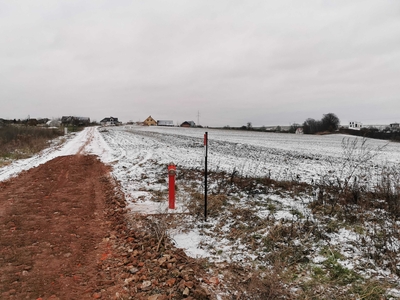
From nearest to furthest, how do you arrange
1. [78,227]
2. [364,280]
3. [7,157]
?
[364,280] → [78,227] → [7,157]

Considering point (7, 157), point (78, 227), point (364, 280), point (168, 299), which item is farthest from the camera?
point (7, 157)

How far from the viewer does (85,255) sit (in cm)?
404

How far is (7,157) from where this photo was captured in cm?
1472

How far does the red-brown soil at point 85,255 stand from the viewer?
10.6 feet

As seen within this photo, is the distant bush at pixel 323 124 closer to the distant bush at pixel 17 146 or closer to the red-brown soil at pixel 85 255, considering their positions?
the distant bush at pixel 17 146

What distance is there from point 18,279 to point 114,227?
1.94 m

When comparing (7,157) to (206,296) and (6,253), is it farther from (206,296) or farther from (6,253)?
(206,296)

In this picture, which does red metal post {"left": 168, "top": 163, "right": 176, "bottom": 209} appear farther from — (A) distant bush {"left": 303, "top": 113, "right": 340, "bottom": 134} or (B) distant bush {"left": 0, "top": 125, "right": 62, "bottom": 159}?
(A) distant bush {"left": 303, "top": 113, "right": 340, "bottom": 134}

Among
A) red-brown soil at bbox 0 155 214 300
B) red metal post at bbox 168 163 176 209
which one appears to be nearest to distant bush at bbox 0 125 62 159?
red-brown soil at bbox 0 155 214 300

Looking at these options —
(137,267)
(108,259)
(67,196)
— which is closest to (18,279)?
(108,259)

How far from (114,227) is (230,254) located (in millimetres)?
2507

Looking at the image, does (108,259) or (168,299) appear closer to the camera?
(168,299)

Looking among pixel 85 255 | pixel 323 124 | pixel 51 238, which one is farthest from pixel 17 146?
pixel 323 124

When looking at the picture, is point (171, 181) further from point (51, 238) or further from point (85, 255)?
point (51, 238)
